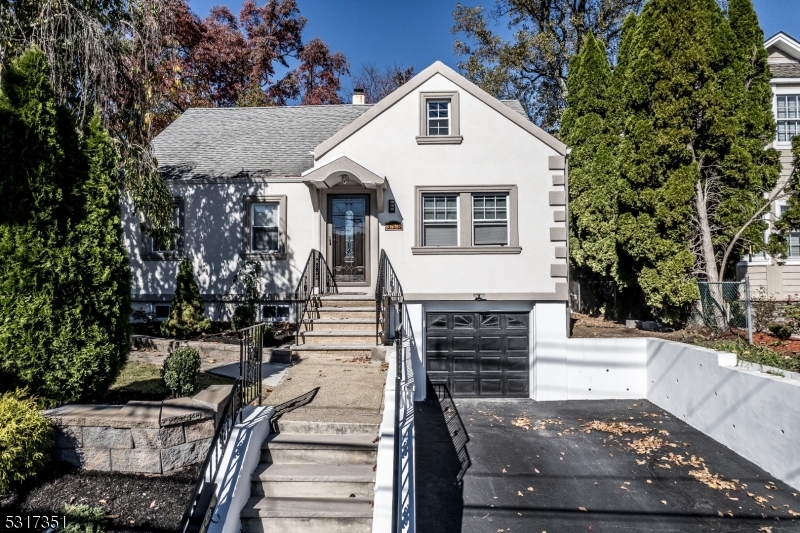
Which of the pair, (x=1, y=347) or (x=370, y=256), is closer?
(x=1, y=347)

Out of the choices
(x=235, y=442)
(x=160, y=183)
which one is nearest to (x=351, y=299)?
(x=160, y=183)

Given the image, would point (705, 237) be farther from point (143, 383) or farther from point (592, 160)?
point (143, 383)

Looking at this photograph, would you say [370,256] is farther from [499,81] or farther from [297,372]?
[499,81]

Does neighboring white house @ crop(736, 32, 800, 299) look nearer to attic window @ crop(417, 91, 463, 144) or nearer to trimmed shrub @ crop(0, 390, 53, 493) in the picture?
attic window @ crop(417, 91, 463, 144)

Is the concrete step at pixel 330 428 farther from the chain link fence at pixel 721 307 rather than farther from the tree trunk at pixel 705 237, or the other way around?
the tree trunk at pixel 705 237

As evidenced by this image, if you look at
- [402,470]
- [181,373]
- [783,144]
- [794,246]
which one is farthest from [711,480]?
[783,144]

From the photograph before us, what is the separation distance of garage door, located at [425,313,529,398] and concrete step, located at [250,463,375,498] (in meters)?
6.31

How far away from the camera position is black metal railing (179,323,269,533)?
330 cm

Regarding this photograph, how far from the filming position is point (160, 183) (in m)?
8.39

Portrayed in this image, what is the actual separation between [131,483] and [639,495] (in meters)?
5.83

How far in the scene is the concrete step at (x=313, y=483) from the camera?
165 inches

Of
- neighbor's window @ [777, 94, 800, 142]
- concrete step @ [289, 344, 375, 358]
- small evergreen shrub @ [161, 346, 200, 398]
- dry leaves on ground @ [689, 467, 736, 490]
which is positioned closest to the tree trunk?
dry leaves on ground @ [689, 467, 736, 490]

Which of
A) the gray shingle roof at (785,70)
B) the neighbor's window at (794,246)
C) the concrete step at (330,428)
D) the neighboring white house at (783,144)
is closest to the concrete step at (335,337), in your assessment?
the concrete step at (330,428)

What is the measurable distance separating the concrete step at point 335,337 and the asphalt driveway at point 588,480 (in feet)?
6.52
